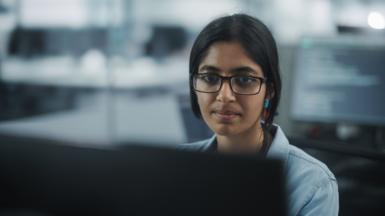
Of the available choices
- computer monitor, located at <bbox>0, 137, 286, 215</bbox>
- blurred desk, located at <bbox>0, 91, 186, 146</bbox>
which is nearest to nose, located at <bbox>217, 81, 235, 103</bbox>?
computer monitor, located at <bbox>0, 137, 286, 215</bbox>

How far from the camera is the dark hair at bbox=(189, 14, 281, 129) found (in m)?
0.64

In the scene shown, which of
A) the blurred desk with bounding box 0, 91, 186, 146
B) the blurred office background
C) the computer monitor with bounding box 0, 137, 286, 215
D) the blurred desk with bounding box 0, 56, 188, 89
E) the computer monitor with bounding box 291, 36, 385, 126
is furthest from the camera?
the blurred desk with bounding box 0, 56, 188, 89

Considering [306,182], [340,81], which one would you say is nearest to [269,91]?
[306,182]

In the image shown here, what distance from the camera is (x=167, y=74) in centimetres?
421

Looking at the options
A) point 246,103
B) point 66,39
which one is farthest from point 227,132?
point 66,39

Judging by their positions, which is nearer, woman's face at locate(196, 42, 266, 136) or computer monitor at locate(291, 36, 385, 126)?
woman's face at locate(196, 42, 266, 136)

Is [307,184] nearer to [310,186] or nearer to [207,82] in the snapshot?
[310,186]

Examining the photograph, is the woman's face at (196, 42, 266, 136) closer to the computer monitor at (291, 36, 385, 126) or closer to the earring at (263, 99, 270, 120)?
the earring at (263, 99, 270, 120)

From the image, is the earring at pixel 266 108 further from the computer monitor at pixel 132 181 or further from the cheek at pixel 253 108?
the computer monitor at pixel 132 181

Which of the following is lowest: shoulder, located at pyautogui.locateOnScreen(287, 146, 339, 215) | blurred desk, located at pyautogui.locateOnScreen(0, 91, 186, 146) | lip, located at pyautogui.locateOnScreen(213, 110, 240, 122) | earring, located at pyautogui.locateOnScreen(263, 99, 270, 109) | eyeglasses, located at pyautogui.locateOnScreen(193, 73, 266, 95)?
blurred desk, located at pyautogui.locateOnScreen(0, 91, 186, 146)

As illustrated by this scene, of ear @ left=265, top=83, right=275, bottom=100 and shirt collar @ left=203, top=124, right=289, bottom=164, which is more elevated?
ear @ left=265, top=83, right=275, bottom=100

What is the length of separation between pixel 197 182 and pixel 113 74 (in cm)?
353

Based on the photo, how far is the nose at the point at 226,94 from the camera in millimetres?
638

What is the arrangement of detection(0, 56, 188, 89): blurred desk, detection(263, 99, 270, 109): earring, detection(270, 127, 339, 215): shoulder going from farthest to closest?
detection(0, 56, 188, 89): blurred desk < detection(263, 99, 270, 109): earring < detection(270, 127, 339, 215): shoulder
